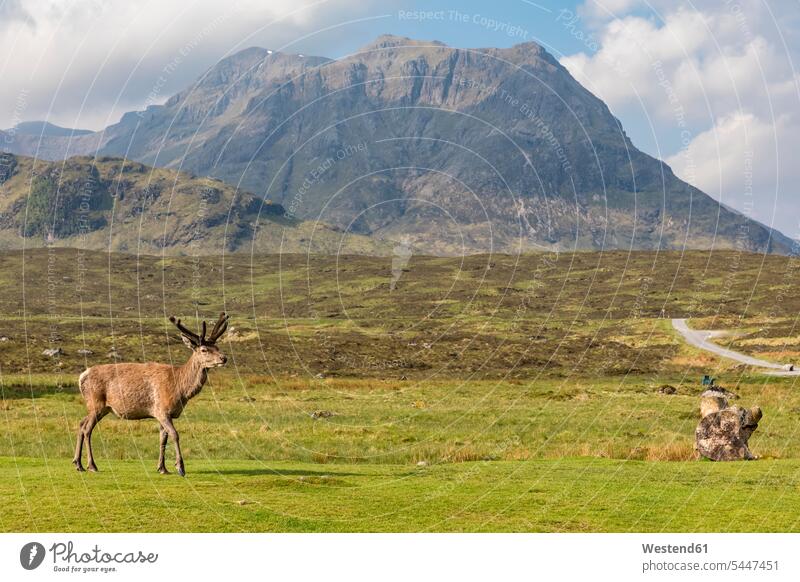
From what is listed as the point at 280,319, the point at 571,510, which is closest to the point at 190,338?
the point at 571,510

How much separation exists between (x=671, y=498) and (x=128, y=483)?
13407mm

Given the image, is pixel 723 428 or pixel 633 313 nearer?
pixel 723 428

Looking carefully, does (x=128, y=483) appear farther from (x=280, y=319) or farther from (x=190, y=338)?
(x=280, y=319)

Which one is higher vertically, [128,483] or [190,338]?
[190,338]

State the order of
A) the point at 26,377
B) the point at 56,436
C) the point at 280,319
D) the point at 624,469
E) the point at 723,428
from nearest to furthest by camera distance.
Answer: the point at 624,469 → the point at 723,428 → the point at 56,436 → the point at 26,377 → the point at 280,319

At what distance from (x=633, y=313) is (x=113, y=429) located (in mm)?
165639

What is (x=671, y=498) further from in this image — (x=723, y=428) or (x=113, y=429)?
(x=113, y=429)

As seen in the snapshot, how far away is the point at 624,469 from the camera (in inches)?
1069

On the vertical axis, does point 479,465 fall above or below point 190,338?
below

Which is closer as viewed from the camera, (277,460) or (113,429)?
(277,460)

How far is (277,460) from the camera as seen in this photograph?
31.9 metres

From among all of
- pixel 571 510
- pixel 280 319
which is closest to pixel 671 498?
pixel 571 510

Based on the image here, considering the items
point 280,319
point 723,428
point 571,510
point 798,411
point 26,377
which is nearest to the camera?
→ point 571,510

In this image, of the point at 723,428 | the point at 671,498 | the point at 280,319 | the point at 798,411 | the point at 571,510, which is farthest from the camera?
the point at 280,319
